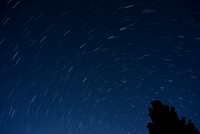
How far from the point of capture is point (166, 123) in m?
6.93

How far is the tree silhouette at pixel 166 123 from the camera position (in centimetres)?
651

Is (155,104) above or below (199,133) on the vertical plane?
above

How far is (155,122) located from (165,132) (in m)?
0.67

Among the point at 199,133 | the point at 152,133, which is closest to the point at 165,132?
the point at 152,133

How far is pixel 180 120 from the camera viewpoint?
6.88 metres

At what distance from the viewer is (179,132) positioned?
21.4 feet

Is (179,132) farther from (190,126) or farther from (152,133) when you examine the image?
(152,133)

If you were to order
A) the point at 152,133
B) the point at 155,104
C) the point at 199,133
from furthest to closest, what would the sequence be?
the point at 155,104
the point at 152,133
the point at 199,133

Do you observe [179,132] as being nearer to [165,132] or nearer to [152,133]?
[165,132]

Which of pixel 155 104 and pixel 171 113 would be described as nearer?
pixel 171 113

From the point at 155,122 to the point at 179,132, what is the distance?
1140 mm

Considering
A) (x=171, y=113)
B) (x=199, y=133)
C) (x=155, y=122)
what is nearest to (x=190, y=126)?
(x=199, y=133)

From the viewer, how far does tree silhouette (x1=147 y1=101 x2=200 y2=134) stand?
651cm

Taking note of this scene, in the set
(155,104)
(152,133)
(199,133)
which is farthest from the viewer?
(155,104)
